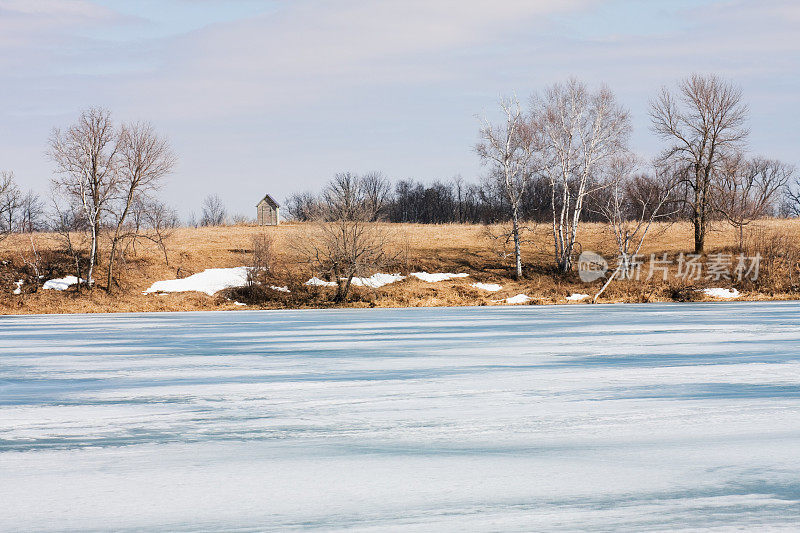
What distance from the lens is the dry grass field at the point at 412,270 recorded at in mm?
38719

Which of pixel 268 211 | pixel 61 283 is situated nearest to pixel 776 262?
pixel 61 283

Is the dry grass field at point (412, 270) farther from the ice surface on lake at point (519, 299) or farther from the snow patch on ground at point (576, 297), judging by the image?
the ice surface on lake at point (519, 299)

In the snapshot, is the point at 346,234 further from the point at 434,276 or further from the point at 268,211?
the point at 268,211

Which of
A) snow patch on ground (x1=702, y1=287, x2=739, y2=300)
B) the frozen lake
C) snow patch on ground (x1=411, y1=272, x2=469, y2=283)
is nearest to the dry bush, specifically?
snow patch on ground (x1=702, y1=287, x2=739, y2=300)

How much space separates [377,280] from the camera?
4234 centimetres

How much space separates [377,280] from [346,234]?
12.7ft

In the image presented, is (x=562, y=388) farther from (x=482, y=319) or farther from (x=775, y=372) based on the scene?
(x=482, y=319)

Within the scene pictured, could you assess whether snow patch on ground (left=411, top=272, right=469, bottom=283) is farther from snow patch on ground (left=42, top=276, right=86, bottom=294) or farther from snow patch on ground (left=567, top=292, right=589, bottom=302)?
snow patch on ground (left=42, top=276, right=86, bottom=294)

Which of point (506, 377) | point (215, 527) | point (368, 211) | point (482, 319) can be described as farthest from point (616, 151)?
point (215, 527)

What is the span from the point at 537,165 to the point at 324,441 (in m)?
38.0

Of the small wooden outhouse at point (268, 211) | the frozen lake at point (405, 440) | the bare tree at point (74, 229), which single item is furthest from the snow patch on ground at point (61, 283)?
the small wooden outhouse at point (268, 211)

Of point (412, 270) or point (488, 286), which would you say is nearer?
point (488, 286)

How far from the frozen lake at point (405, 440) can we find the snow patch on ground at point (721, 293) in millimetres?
25265

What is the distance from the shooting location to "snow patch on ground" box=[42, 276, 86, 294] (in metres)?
41.6
